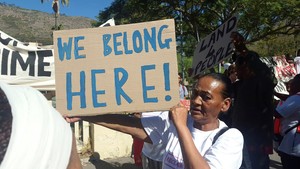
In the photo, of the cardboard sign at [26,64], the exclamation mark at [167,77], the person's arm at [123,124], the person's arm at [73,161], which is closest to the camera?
the person's arm at [73,161]

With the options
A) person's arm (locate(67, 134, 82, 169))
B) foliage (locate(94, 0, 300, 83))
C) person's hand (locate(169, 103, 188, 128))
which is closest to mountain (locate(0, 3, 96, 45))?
foliage (locate(94, 0, 300, 83))

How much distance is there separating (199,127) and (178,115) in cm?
25

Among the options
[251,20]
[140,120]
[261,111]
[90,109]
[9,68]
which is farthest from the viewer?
[251,20]

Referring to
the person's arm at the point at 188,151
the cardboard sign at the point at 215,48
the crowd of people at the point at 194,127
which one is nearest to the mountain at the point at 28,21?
the crowd of people at the point at 194,127

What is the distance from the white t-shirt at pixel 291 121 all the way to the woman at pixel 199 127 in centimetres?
204

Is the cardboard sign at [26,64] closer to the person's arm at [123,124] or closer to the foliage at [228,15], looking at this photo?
the person's arm at [123,124]

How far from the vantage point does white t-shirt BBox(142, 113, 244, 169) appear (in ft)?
5.88

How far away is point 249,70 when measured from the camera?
3602 millimetres

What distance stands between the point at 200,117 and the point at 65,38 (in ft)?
2.64

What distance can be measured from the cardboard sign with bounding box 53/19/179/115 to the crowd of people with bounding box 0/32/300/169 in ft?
0.37

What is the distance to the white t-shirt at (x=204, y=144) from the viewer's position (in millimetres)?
1792

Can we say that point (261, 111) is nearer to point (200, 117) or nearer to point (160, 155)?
point (160, 155)

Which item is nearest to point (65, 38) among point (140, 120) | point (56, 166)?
point (140, 120)

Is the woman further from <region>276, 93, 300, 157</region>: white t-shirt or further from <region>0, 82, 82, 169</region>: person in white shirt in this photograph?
<region>276, 93, 300, 157</region>: white t-shirt
